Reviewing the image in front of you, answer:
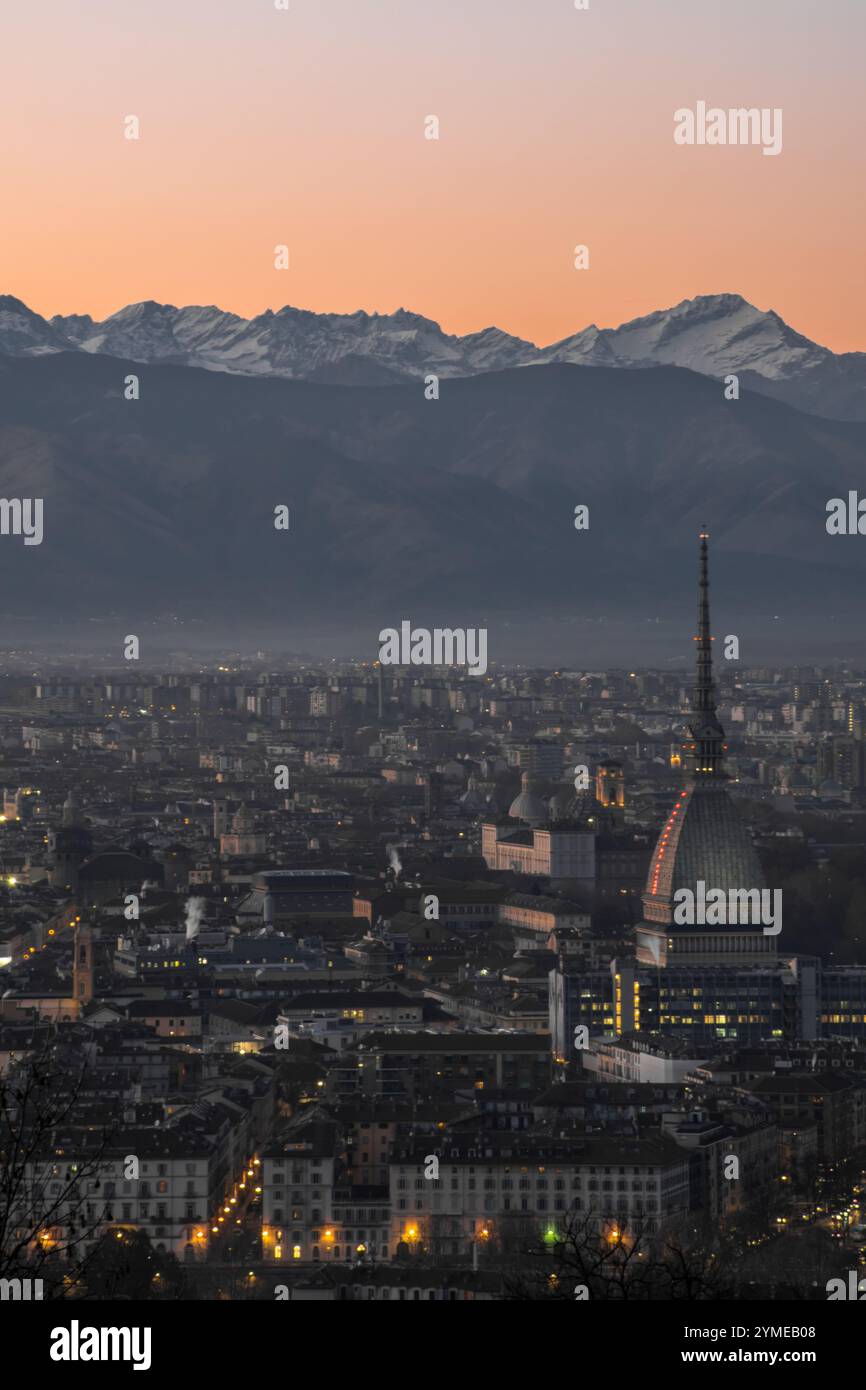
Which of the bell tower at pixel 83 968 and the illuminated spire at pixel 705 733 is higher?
the illuminated spire at pixel 705 733

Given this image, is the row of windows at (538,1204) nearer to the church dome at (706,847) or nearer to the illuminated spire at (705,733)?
the church dome at (706,847)

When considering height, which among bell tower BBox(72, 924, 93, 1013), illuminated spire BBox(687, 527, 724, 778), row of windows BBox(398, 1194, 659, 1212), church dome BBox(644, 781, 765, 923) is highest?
illuminated spire BBox(687, 527, 724, 778)

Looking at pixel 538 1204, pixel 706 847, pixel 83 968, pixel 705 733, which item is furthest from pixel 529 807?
pixel 538 1204

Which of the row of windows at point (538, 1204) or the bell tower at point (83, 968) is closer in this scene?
the row of windows at point (538, 1204)

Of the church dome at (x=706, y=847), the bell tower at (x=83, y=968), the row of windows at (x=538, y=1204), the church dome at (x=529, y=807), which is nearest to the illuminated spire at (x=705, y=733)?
the church dome at (x=706, y=847)

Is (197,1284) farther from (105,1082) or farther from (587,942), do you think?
(587,942)

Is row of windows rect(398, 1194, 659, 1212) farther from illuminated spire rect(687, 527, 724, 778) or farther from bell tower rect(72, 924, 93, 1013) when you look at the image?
illuminated spire rect(687, 527, 724, 778)

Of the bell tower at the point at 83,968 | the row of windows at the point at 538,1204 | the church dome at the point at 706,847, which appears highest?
the church dome at the point at 706,847

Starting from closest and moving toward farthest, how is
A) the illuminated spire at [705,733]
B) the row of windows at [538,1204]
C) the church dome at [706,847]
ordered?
the row of windows at [538,1204] < the church dome at [706,847] < the illuminated spire at [705,733]

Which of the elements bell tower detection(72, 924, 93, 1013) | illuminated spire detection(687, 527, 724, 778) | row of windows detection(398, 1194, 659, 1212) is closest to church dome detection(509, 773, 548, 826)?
illuminated spire detection(687, 527, 724, 778)

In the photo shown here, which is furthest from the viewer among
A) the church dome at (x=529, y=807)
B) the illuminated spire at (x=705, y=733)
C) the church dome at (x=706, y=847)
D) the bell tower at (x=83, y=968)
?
the church dome at (x=529, y=807)
